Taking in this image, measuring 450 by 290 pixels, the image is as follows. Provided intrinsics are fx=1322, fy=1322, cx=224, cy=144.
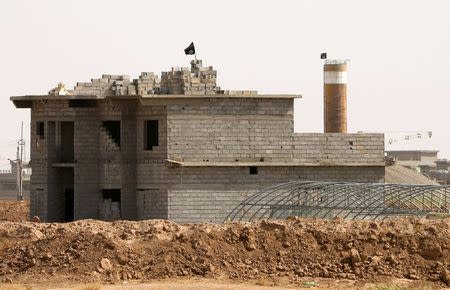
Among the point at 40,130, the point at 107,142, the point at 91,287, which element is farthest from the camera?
the point at 40,130

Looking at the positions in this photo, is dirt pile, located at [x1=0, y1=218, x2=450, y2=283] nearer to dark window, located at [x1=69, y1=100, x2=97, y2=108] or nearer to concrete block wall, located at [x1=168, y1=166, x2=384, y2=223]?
concrete block wall, located at [x1=168, y1=166, x2=384, y2=223]

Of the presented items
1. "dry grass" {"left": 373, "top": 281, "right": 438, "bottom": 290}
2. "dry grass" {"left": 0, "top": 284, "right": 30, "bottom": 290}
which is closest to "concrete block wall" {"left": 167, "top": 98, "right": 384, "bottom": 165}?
"dry grass" {"left": 0, "top": 284, "right": 30, "bottom": 290}

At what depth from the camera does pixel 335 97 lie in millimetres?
64875

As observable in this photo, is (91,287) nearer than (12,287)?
Yes

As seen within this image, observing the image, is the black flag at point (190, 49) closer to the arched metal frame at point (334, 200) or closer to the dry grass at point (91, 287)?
the arched metal frame at point (334, 200)

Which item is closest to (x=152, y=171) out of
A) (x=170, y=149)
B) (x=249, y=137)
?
(x=170, y=149)

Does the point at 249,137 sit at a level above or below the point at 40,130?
below

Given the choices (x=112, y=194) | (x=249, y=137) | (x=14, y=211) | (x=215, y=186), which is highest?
(x=249, y=137)

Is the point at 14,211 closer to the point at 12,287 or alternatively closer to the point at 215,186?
the point at 215,186

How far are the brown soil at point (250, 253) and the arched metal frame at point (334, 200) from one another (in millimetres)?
6006

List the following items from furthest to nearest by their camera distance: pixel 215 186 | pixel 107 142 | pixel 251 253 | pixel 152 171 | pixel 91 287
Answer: pixel 107 142
pixel 152 171
pixel 215 186
pixel 251 253
pixel 91 287

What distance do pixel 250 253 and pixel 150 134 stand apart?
19.0 meters

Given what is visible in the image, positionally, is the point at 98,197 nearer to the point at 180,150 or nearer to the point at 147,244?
the point at 180,150

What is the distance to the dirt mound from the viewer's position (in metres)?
59.2
